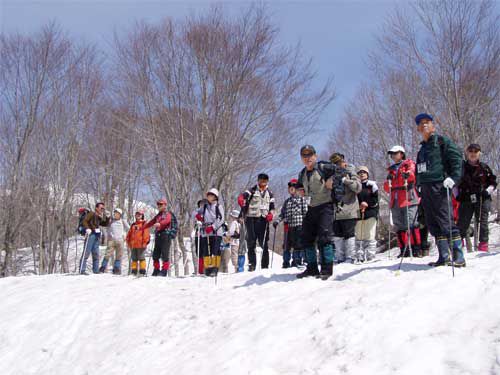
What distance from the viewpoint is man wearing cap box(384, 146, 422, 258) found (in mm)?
7004

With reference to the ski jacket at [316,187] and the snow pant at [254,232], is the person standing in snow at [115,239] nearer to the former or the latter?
the snow pant at [254,232]

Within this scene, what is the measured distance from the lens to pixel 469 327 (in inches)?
125

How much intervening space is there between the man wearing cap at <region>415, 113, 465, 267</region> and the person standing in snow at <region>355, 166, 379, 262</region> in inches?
104

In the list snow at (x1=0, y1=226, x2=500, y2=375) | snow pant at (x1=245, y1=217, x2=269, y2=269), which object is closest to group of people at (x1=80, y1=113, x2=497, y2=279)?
snow pant at (x1=245, y1=217, x2=269, y2=269)

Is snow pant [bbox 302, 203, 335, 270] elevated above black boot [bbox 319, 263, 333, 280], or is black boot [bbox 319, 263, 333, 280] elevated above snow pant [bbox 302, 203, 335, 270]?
snow pant [bbox 302, 203, 335, 270]

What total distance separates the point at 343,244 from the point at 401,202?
4.12ft

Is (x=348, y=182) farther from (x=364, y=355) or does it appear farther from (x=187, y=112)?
(x=187, y=112)

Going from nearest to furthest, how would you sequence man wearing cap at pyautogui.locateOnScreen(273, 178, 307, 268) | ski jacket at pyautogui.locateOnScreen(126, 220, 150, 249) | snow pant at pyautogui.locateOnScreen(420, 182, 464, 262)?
snow pant at pyautogui.locateOnScreen(420, 182, 464, 262)
man wearing cap at pyautogui.locateOnScreen(273, 178, 307, 268)
ski jacket at pyautogui.locateOnScreen(126, 220, 150, 249)

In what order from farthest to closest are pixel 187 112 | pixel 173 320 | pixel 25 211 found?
pixel 25 211 → pixel 187 112 → pixel 173 320

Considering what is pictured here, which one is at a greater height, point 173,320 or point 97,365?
point 173,320

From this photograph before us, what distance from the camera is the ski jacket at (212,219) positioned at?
27.5 feet

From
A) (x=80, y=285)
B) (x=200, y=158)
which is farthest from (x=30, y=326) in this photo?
(x=200, y=158)

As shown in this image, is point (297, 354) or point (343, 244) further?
point (343, 244)

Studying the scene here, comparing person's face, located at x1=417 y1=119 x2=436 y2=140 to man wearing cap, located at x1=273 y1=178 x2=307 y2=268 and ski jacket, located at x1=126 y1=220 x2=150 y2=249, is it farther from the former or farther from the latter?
ski jacket, located at x1=126 y1=220 x2=150 y2=249
